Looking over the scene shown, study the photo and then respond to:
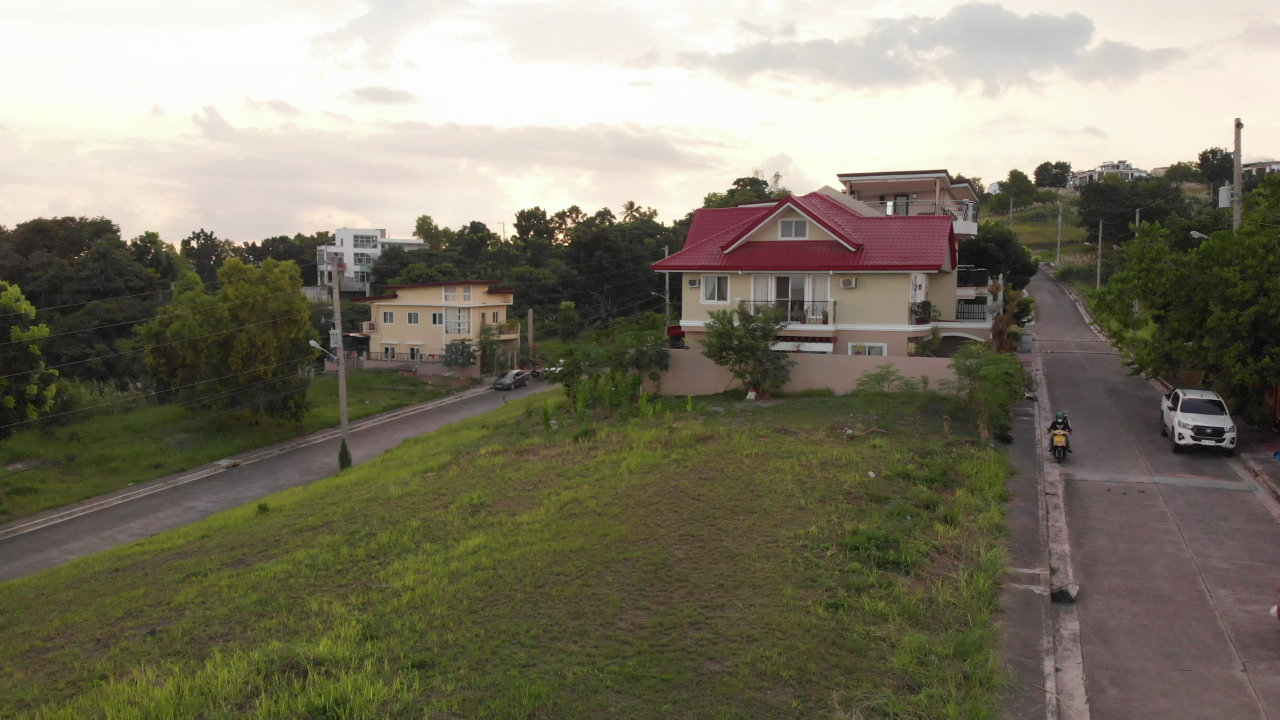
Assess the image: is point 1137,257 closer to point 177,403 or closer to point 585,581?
point 585,581

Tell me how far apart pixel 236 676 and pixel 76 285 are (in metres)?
56.6

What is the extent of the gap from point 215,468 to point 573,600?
29.3 m

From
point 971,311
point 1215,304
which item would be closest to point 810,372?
point 971,311

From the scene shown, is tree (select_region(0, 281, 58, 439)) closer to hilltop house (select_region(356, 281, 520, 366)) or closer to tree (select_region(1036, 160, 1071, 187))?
hilltop house (select_region(356, 281, 520, 366))

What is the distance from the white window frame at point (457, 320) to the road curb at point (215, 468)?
5323mm

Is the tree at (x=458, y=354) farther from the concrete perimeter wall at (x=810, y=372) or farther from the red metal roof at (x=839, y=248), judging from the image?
the concrete perimeter wall at (x=810, y=372)

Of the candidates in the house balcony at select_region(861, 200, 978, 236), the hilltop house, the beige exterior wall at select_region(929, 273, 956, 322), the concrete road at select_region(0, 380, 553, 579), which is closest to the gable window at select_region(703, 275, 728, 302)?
the beige exterior wall at select_region(929, 273, 956, 322)

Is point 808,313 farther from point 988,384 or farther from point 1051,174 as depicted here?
point 1051,174

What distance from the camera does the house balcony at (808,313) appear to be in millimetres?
30359

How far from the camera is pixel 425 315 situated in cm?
5628

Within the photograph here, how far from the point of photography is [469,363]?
178 feet

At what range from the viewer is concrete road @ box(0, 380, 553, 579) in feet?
84.7

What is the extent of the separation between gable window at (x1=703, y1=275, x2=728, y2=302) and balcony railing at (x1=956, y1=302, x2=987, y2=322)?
417 inches

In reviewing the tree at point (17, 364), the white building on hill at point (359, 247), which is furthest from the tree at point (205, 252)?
the tree at point (17, 364)
